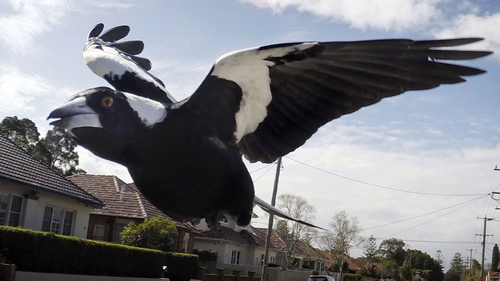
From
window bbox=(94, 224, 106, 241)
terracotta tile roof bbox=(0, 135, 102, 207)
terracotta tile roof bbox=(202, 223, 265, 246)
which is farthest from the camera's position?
terracotta tile roof bbox=(202, 223, 265, 246)

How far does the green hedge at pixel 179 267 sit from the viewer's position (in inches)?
538

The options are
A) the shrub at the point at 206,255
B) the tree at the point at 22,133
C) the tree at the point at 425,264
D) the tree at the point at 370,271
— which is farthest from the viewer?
the tree at the point at 425,264

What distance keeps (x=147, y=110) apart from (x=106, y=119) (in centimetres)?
19

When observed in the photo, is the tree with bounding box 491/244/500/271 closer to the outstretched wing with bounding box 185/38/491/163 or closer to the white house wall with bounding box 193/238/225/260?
the white house wall with bounding box 193/238/225/260

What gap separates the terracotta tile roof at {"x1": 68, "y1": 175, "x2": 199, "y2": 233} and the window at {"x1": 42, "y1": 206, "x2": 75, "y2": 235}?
2.79 ft

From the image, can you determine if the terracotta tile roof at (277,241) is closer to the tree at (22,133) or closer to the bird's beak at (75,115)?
the tree at (22,133)

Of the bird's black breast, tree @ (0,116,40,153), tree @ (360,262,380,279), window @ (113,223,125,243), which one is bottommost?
tree @ (360,262,380,279)

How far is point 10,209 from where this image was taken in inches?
491

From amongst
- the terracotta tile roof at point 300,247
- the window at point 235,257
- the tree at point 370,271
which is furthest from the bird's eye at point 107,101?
the tree at point 370,271

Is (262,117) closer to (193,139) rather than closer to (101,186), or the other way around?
(193,139)

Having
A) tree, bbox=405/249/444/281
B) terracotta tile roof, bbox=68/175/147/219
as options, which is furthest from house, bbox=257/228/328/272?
tree, bbox=405/249/444/281

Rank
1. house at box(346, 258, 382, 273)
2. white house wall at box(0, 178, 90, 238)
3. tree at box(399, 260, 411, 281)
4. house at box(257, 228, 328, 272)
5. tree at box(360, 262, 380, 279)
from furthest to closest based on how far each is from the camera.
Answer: house at box(346, 258, 382, 273)
tree at box(360, 262, 380, 279)
tree at box(399, 260, 411, 281)
house at box(257, 228, 328, 272)
white house wall at box(0, 178, 90, 238)

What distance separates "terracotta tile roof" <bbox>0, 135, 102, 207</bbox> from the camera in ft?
40.1

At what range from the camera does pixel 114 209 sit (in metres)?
15.6
